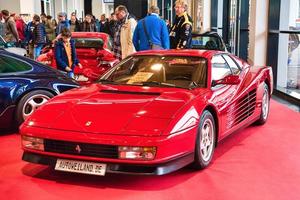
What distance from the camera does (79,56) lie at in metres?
10.5

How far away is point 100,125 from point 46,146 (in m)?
0.54

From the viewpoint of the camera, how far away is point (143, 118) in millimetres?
4391

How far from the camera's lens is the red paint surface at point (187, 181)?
4.23 m

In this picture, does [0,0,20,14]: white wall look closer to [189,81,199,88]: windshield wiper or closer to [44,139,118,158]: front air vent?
[189,81,199,88]: windshield wiper

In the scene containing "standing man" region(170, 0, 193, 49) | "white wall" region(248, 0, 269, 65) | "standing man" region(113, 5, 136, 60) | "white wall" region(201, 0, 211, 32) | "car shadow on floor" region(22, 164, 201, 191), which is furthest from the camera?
"white wall" region(201, 0, 211, 32)

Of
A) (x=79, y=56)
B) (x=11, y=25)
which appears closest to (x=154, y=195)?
(x=79, y=56)

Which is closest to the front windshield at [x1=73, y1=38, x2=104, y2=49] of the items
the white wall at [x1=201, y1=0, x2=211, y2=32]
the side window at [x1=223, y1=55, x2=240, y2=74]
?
the side window at [x1=223, y1=55, x2=240, y2=74]

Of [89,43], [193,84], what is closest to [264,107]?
[193,84]

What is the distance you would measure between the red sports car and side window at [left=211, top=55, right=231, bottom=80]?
0.02 metres

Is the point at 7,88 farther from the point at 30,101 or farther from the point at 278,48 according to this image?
the point at 278,48

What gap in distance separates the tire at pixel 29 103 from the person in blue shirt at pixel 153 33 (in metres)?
2.29

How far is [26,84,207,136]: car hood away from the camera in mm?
4297

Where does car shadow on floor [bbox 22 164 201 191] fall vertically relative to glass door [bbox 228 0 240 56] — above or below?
below

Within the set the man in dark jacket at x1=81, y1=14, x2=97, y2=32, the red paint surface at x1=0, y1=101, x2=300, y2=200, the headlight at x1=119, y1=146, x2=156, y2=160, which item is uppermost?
the man in dark jacket at x1=81, y1=14, x2=97, y2=32
